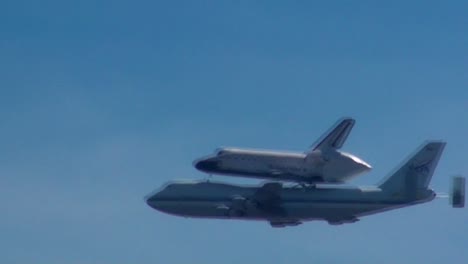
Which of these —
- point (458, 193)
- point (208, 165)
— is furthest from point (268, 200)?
point (458, 193)

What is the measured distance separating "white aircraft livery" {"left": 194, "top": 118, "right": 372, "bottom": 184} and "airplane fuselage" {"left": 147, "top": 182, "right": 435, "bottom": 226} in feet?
6.24

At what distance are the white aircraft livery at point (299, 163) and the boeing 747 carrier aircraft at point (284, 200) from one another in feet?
5.78

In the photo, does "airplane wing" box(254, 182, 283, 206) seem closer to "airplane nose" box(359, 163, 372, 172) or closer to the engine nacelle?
"airplane nose" box(359, 163, 372, 172)

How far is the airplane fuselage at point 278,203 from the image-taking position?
9544cm

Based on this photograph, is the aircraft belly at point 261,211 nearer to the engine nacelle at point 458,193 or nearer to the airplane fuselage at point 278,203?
the airplane fuselage at point 278,203

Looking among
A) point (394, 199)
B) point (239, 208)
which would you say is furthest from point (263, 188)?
point (394, 199)

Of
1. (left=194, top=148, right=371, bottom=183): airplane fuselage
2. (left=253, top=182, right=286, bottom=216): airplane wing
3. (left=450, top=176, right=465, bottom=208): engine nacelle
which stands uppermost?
(left=194, top=148, right=371, bottom=183): airplane fuselage

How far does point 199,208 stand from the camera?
314 ft

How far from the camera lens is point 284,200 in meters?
96.4

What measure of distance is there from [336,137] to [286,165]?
7090 mm

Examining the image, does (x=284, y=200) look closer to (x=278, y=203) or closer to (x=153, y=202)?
(x=278, y=203)

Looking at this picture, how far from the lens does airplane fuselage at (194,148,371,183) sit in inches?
3666

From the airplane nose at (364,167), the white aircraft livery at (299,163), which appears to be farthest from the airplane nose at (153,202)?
the airplane nose at (364,167)

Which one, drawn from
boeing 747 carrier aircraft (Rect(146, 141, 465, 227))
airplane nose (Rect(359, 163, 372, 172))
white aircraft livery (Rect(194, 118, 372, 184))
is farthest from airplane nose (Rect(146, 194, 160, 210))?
airplane nose (Rect(359, 163, 372, 172))
